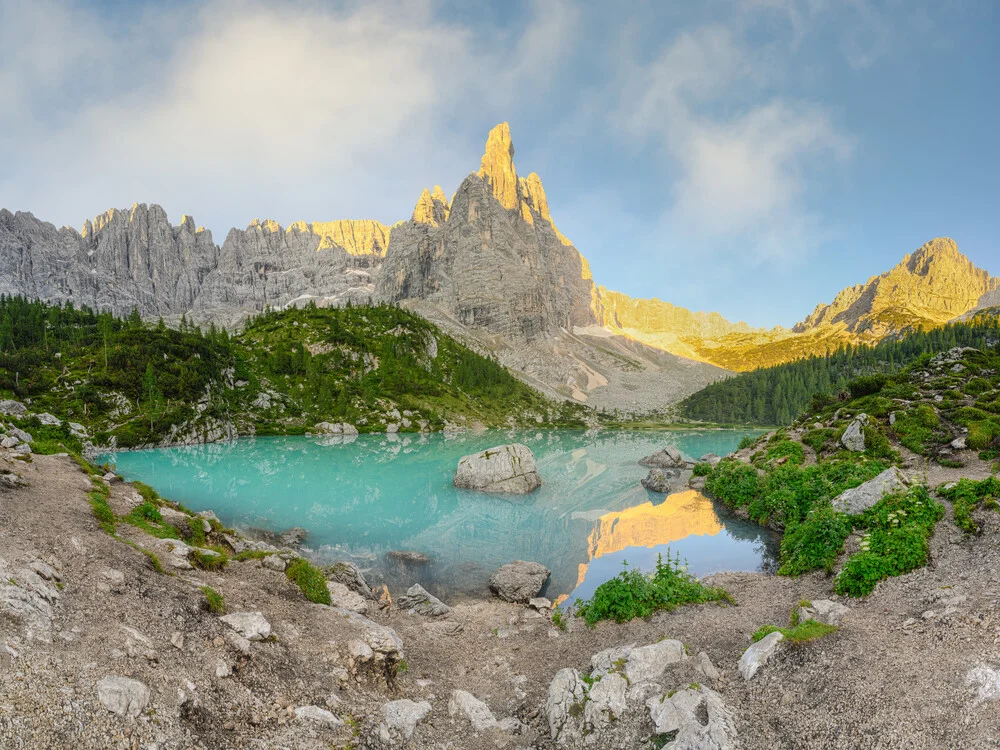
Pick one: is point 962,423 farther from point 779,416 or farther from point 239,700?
point 779,416

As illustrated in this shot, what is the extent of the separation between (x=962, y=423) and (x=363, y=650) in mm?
45090

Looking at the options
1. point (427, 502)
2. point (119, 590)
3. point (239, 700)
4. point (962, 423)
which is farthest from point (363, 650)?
point (962, 423)

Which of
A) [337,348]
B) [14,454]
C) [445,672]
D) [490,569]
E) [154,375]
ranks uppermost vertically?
[337,348]

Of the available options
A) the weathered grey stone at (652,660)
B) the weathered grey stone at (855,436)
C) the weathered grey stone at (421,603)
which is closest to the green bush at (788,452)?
the weathered grey stone at (855,436)

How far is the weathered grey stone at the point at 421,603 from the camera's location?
861 inches

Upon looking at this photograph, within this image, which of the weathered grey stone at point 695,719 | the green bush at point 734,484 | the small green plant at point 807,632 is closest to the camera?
the weathered grey stone at point 695,719

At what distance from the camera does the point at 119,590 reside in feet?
39.7

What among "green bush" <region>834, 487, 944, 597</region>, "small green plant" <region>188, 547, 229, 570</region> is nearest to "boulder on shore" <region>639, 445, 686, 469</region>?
"green bush" <region>834, 487, 944, 597</region>

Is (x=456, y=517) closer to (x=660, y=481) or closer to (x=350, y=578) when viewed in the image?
(x=350, y=578)

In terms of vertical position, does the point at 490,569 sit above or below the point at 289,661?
below

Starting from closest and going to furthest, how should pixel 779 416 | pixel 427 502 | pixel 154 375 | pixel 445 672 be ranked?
pixel 445 672
pixel 427 502
pixel 154 375
pixel 779 416

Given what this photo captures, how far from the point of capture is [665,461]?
69438 mm

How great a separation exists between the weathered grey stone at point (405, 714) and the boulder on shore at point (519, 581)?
512 inches

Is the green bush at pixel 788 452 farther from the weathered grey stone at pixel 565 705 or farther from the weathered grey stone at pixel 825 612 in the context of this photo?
the weathered grey stone at pixel 565 705
